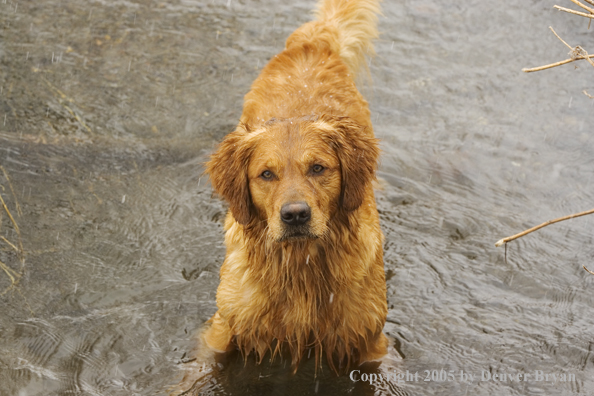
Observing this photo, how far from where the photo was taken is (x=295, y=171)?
153 inches

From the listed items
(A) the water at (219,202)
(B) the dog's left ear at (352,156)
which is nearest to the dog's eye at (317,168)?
(B) the dog's left ear at (352,156)

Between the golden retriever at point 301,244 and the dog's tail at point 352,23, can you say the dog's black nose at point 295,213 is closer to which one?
the golden retriever at point 301,244

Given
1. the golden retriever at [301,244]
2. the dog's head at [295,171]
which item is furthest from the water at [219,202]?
the dog's head at [295,171]

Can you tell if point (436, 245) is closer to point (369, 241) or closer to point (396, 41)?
point (369, 241)

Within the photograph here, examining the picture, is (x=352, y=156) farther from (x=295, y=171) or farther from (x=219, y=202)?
(x=219, y=202)

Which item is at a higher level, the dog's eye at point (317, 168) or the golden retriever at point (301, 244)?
the dog's eye at point (317, 168)

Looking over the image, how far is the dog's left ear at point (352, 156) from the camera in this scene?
407 centimetres

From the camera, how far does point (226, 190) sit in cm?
418

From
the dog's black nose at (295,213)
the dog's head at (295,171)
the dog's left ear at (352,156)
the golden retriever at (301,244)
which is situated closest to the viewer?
the dog's black nose at (295,213)

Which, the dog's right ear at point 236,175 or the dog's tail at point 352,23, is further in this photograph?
the dog's tail at point 352,23

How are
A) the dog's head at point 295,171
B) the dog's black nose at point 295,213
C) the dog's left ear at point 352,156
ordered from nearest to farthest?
the dog's black nose at point 295,213 → the dog's head at point 295,171 → the dog's left ear at point 352,156

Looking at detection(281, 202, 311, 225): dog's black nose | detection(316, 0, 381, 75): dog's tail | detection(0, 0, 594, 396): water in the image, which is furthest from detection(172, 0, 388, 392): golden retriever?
detection(316, 0, 381, 75): dog's tail

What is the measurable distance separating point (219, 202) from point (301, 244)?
2.47 m

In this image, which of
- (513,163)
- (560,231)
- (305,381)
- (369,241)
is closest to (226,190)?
(369,241)
